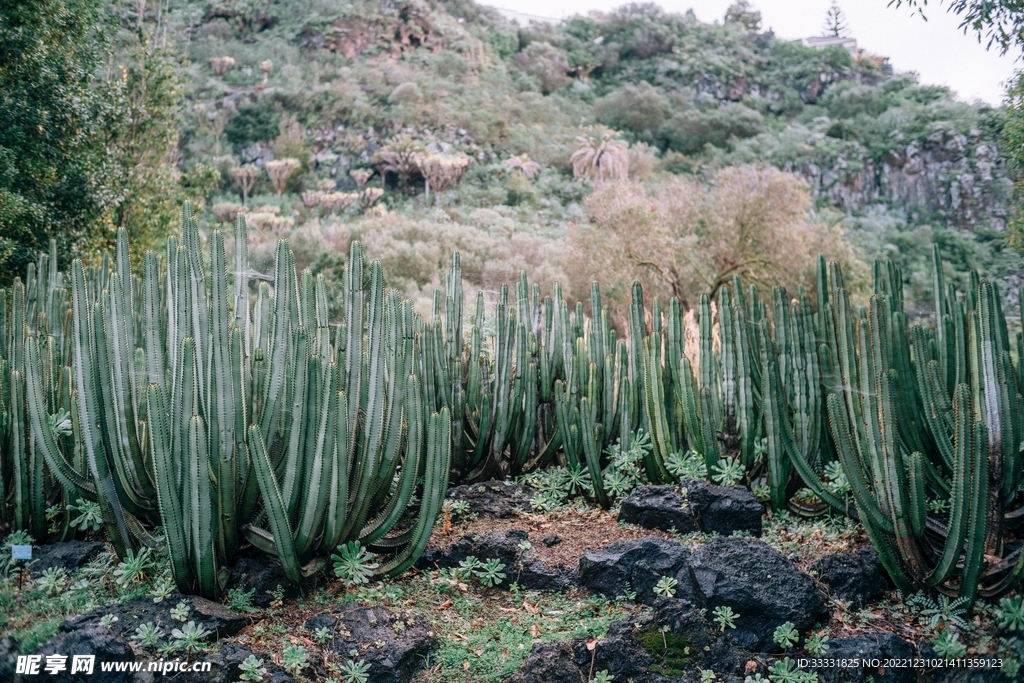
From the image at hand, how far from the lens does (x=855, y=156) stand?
1920 centimetres

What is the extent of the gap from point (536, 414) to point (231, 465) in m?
2.48

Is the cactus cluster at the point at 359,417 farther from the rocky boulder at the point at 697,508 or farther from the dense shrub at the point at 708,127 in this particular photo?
the dense shrub at the point at 708,127

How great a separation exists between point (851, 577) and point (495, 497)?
205 cm

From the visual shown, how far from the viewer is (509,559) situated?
382 centimetres

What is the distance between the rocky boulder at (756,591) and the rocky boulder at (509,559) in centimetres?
69

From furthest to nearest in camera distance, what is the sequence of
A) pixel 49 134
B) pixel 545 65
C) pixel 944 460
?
pixel 545 65 < pixel 49 134 < pixel 944 460

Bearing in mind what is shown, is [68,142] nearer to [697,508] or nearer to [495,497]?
[495,497]

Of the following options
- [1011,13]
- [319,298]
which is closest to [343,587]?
[319,298]

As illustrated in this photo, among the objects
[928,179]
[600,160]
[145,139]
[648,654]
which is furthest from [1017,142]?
[600,160]

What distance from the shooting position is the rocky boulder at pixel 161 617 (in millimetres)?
2885

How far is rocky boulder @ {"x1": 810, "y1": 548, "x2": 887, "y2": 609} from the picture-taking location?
3398mm

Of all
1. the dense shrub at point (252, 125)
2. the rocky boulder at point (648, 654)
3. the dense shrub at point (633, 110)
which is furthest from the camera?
the dense shrub at point (633, 110)

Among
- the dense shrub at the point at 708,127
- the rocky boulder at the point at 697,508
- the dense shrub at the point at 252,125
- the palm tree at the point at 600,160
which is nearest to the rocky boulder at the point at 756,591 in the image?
the rocky boulder at the point at 697,508

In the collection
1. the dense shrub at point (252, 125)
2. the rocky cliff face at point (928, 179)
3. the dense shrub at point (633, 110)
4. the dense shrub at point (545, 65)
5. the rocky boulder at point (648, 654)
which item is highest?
the dense shrub at point (545, 65)
